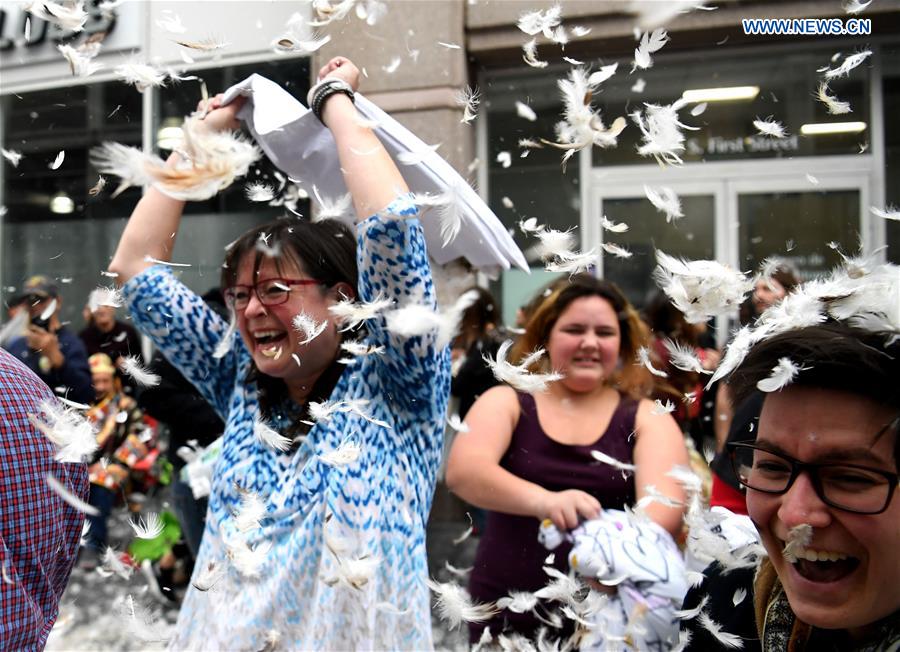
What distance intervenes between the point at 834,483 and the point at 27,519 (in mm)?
1284

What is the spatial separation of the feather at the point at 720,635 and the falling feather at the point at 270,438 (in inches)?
36.2

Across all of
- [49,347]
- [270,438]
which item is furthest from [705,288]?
[49,347]

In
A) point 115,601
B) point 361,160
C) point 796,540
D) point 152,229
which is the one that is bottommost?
point 115,601

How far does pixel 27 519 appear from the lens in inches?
55.9

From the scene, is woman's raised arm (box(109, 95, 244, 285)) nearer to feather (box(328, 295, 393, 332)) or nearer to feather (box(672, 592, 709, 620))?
feather (box(328, 295, 393, 332))

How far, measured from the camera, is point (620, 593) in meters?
2.18

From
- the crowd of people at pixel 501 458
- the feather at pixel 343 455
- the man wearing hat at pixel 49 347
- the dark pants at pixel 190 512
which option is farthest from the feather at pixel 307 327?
the man wearing hat at pixel 49 347

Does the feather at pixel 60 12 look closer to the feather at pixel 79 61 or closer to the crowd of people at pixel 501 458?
the feather at pixel 79 61

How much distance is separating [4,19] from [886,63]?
22.2 feet

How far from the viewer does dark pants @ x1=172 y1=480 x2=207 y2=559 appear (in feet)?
13.9

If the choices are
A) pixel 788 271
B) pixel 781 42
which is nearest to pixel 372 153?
pixel 788 271

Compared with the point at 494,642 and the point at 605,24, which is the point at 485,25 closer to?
the point at 605,24

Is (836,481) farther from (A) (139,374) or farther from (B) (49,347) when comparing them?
(B) (49,347)

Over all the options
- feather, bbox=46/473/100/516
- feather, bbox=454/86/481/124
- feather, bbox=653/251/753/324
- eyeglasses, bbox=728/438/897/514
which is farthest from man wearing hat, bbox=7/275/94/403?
eyeglasses, bbox=728/438/897/514
